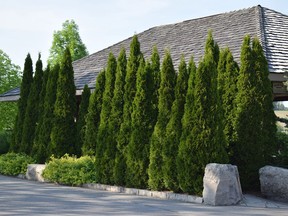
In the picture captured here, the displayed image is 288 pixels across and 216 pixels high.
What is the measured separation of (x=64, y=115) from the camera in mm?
15508

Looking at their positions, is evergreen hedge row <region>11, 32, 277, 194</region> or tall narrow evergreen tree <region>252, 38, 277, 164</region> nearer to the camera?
evergreen hedge row <region>11, 32, 277, 194</region>

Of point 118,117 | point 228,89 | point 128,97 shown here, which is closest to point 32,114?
point 118,117

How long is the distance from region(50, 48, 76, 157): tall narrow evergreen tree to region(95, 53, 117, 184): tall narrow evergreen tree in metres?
2.52

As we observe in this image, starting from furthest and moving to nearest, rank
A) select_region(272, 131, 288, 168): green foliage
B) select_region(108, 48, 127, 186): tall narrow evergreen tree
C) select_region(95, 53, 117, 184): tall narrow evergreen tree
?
select_region(95, 53, 117, 184): tall narrow evergreen tree
select_region(108, 48, 127, 186): tall narrow evergreen tree
select_region(272, 131, 288, 168): green foliage

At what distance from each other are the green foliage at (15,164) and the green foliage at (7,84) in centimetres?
2087

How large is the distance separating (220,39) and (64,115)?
6.54 m

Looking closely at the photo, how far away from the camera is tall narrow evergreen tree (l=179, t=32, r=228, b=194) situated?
1017 centimetres

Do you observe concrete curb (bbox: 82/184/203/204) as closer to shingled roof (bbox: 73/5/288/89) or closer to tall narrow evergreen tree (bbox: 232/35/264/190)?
tall narrow evergreen tree (bbox: 232/35/264/190)

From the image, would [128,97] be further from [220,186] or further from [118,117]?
[220,186]

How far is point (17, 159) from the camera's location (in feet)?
52.3

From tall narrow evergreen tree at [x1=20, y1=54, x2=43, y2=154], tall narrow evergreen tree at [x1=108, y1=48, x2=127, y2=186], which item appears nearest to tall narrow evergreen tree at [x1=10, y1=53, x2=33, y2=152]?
tall narrow evergreen tree at [x1=20, y1=54, x2=43, y2=154]

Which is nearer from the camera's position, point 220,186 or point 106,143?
point 220,186

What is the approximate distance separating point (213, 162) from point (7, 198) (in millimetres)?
4742

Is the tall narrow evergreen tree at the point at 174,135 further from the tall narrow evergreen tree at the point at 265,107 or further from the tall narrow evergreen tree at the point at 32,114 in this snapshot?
the tall narrow evergreen tree at the point at 32,114
